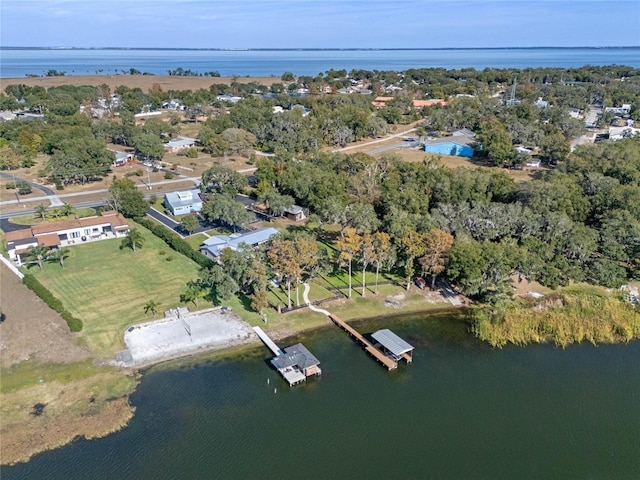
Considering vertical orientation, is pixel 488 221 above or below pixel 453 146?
above

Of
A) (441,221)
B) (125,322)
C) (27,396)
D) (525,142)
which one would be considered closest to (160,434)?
(27,396)

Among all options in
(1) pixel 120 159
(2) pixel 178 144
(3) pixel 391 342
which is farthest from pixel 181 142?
(3) pixel 391 342

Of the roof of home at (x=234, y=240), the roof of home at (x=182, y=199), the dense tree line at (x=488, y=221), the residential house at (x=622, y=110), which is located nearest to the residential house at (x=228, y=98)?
the roof of home at (x=182, y=199)

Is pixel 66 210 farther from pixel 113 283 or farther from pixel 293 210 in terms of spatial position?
pixel 293 210

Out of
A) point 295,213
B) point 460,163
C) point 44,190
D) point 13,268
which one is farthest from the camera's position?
point 460,163

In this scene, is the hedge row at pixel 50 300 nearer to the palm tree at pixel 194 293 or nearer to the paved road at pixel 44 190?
the palm tree at pixel 194 293

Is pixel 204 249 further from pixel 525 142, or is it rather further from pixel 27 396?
pixel 525 142

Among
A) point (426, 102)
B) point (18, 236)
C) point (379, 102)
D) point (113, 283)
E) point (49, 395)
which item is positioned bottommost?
point (49, 395)
